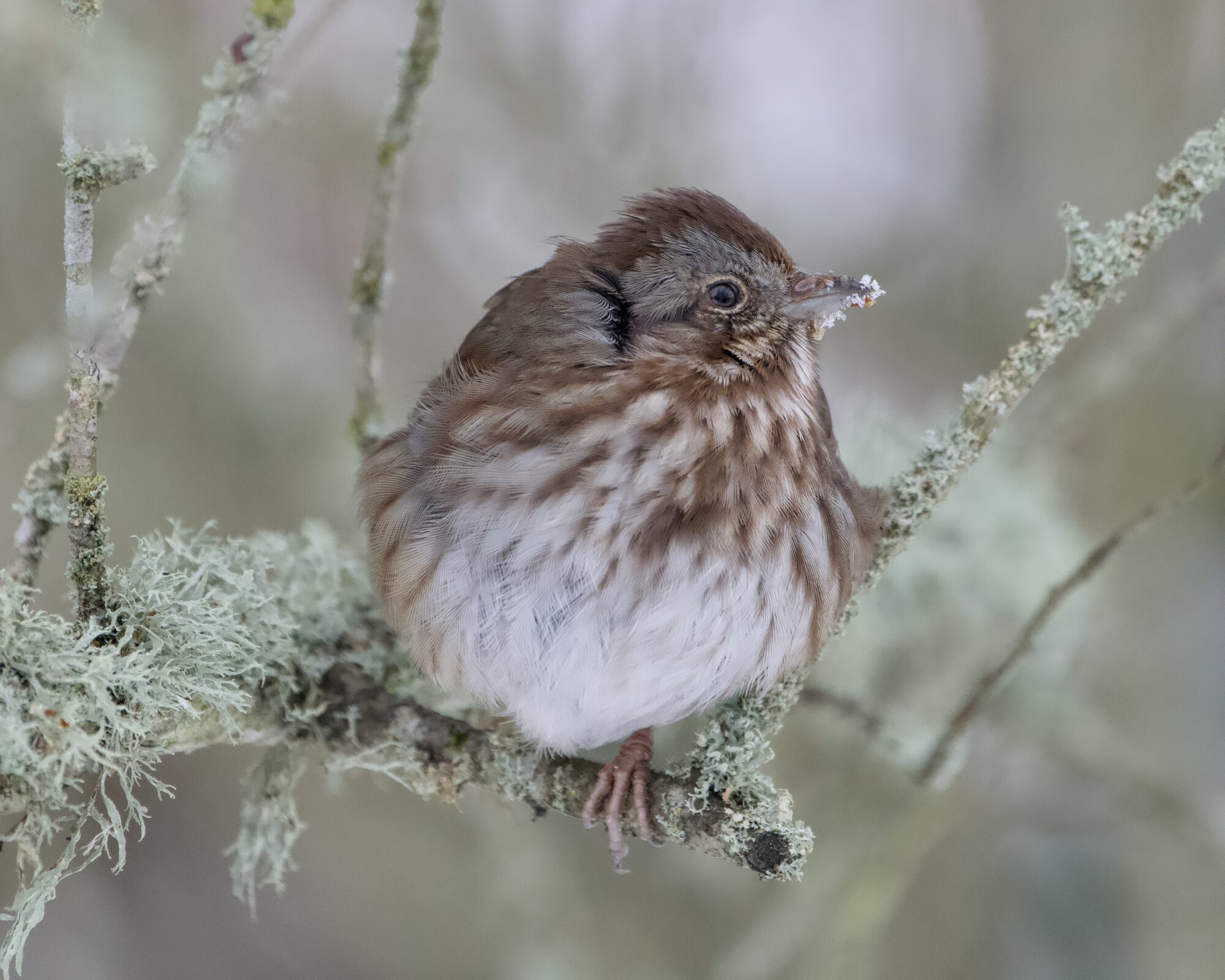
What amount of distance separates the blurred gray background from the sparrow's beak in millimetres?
1035

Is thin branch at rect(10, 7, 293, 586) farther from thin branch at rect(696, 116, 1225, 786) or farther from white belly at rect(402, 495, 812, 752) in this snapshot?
thin branch at rect(696, 116, 1225, 786)

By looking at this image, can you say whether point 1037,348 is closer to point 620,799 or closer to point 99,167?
point 620,799

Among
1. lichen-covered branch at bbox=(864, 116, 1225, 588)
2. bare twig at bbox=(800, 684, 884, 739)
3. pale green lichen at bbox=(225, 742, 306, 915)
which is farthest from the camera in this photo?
bare twig at bbox=(800, 684, 884, 739)

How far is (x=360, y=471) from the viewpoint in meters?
2.92

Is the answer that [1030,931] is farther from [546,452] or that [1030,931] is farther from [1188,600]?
[546,452]

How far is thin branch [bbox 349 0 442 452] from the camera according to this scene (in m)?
2.63

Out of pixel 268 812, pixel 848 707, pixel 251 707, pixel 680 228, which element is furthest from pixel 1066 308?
pixel 268 812

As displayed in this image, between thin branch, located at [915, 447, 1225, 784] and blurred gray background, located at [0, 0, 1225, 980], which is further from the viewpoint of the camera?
blurred gray background, located at [0, 0, 1225, 980]

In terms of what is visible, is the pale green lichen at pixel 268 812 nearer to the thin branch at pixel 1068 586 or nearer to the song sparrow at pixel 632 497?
the song sparrow at pixel 632 497

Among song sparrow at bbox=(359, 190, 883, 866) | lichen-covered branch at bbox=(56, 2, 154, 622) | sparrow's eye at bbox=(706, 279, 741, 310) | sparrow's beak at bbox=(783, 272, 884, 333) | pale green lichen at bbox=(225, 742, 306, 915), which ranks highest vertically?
sparrow's beak at bbox=(783, 272, 884, 333)

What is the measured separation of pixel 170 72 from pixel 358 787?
8.68 feet

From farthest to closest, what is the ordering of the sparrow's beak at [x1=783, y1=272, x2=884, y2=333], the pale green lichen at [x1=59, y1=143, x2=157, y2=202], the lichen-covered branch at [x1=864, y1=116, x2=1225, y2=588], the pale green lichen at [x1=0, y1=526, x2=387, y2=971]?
the sparrow's beak at [x1=783, y1=272, x2=884, y2=333] → the lichen-covered branch at [x1=864, y1=116, x2=1225, y2=588] → the pale green lichen at [x1=0, y1=526, x2=387, y2=971] → the pale green lichen at [x1=59, y1=143, x2=157, y2=202]

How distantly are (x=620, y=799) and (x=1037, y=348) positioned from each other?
1276 millimetres

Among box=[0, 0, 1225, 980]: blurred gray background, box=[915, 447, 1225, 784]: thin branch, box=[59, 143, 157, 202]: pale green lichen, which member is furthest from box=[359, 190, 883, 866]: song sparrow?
box=[0, 0, 1225, 980]: blurred gray background
